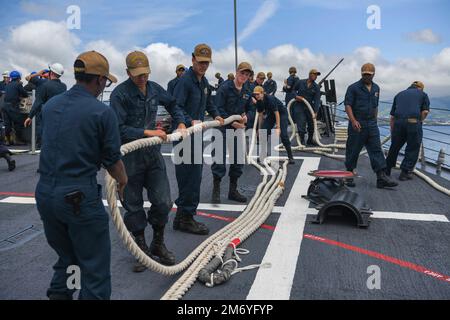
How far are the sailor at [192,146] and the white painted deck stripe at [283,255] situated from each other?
897mm

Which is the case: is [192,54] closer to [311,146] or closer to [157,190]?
[157,190]

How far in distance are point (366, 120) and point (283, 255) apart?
13.3 feet

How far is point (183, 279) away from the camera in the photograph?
11.0 ft

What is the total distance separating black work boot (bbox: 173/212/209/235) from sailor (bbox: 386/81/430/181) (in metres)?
A: 4.70

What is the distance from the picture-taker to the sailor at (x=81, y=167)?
232 centimetres

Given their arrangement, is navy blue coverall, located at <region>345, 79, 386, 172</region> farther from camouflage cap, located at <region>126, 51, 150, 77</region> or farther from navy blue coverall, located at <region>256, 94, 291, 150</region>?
camouflage cap, located at <region>126, 51, 150, 77</region>

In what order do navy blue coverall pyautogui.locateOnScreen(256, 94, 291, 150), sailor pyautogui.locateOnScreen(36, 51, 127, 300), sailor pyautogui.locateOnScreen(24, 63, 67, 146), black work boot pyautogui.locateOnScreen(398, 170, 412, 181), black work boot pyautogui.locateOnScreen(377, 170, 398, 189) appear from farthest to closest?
navy blue coverall pyautogui.locateOnScreen(256, 94, 291, 150) < black work boot pyautogui.locateOnScreen(398, 170, 412, 181) < sailor pyautogui.locateOnScreen(24, 63, 67, 146) < black work boot pyautogui.locateOnScreen(377, 170, 398, 189) < sailor pyautogui.locateOnScreen(36, 51, 127, 300)

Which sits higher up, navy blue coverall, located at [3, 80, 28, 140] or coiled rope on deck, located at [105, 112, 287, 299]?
navy blue coverall, located at [3, 80, 28, 140]

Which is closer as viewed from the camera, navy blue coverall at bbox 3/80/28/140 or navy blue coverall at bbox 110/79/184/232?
navy blue coverall at bbox 110/79/184/232

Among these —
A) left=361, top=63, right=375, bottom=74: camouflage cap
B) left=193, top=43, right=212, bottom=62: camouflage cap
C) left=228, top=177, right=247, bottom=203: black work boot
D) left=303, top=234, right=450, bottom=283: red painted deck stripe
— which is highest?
left=361, top=63, right=375, bottom=74: camouflage cap

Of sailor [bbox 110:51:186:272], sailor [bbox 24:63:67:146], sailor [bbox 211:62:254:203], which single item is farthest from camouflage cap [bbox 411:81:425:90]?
sailor [bbox 24:63:67:146]

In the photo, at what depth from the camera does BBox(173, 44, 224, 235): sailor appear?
15.1 feet

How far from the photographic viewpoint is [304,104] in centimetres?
1115
